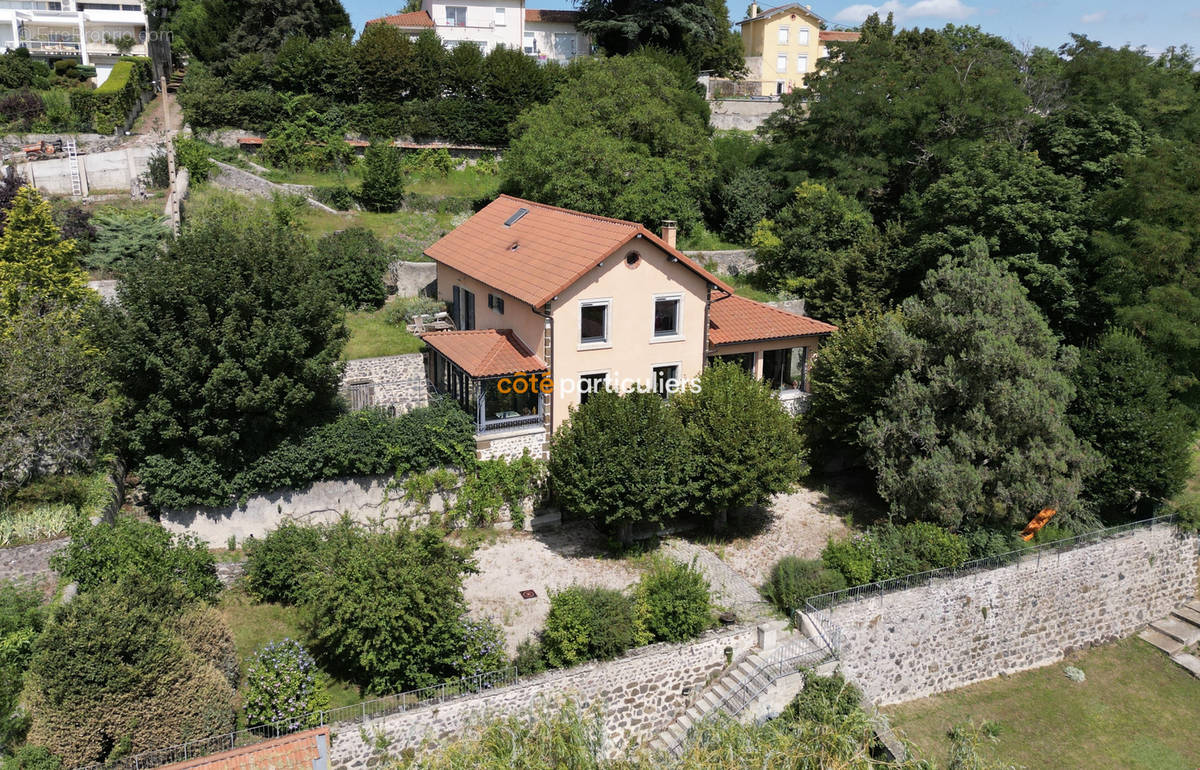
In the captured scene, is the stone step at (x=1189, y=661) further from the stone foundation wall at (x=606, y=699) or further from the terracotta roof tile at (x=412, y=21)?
the terracotta roof tile at (x=412, y=21)

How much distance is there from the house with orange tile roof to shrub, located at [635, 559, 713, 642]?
710cm

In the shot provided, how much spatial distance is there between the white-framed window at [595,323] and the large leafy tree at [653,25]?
32.8 metres

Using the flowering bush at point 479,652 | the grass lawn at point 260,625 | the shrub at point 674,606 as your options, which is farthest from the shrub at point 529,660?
the grass lawn at point 260,625

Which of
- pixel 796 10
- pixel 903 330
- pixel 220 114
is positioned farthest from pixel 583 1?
pixel 903 330

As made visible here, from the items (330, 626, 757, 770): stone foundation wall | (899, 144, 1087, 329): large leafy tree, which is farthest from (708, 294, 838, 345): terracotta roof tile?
(330, 626, 757, 770): stone foundation wall

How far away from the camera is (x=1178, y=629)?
24344 mm

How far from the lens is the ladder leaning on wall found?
121 feet

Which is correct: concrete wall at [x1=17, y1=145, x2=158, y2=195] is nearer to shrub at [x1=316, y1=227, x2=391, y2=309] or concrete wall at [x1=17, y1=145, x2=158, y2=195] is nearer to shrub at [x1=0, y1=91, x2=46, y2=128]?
shrub at [x1=0, y1=91, x2=46, y2=128]

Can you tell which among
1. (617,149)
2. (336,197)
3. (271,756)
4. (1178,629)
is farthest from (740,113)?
(271,756)

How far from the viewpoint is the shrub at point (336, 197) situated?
40156mm

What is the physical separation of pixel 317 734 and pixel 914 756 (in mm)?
11886

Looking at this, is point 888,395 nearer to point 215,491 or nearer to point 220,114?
point 215,491

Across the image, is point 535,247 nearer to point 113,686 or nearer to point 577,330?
point 577,330

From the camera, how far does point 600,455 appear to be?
21.2m
